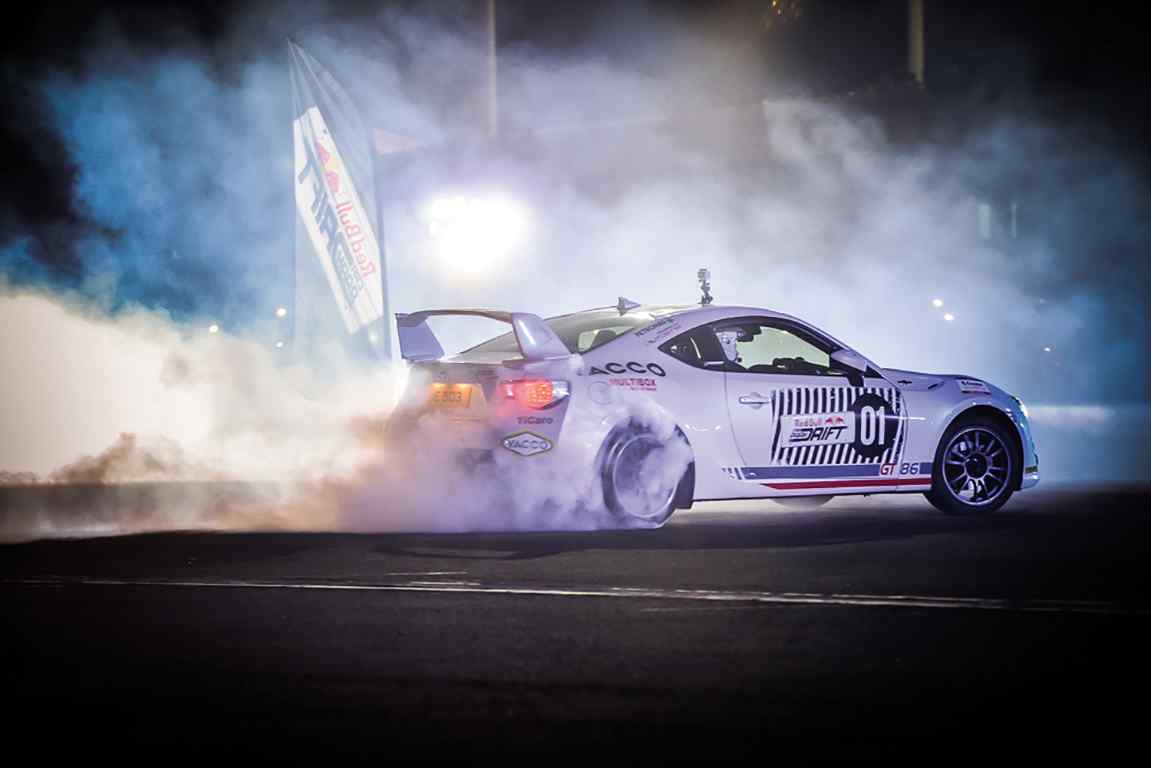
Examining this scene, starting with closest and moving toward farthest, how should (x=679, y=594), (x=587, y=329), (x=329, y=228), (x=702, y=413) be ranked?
(x=679, y=594), (x=702, y=413), (x=587, y=329), (x=329, y=228)

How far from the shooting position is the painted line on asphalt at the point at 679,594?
19.1 ft

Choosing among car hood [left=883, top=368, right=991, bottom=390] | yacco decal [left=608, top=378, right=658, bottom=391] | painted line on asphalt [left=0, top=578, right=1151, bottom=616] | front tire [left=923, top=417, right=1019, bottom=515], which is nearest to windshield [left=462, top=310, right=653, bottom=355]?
yacco decal [left=608, top=378, right=658, bottom=391]

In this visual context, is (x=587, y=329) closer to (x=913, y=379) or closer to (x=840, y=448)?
(x=840, y=448)

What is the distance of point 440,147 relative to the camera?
23.7 m

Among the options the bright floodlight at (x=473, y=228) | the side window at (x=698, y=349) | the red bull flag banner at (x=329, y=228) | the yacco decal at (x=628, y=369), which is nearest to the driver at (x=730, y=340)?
the side window at (x=698, y=349)

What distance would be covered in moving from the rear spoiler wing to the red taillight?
0.51ft

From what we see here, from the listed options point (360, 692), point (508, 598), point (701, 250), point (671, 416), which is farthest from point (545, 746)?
point (701, 250)

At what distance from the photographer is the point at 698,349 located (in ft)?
29.9

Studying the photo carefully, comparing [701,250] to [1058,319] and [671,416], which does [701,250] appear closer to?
[671,416]

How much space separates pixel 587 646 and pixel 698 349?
4248 mm

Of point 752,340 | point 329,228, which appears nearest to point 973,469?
point 752,340

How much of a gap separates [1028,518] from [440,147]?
52.3ft

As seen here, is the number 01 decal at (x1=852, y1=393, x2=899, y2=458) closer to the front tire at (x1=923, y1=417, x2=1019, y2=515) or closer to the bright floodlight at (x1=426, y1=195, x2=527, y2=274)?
the front tire at (x1=923, y1=417, x2=1019, y2=515)

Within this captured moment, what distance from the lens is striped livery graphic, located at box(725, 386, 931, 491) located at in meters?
8.98
